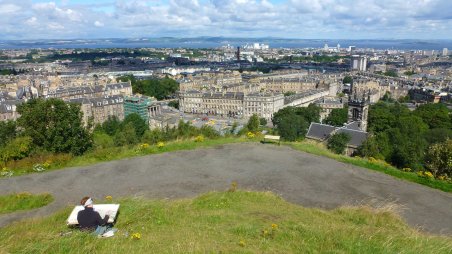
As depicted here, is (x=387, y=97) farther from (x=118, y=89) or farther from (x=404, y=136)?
(x=118, y=89)

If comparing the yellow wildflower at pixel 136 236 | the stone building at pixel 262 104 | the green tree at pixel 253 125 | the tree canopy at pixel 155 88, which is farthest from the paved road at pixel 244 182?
the tree canopy at pixel 155 88

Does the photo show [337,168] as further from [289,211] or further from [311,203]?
[289,211]

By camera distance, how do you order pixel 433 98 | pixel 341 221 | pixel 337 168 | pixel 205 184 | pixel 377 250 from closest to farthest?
pixel 377 250
pixel 341 221
pixel 205 184
pixel 337 168
pixel 433 98

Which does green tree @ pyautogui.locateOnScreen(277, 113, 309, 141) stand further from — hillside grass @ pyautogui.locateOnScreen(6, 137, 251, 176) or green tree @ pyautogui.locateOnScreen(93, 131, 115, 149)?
hillside grass @ pyautogui.locateOnScreen(6, 137, 251, 176)

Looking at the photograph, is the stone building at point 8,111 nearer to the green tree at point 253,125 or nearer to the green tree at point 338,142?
the green tree at point 253,125

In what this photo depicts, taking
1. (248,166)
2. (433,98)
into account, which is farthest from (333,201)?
(433,98)

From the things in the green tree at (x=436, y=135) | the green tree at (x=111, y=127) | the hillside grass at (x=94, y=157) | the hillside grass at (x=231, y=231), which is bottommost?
the green tree at (x=111, y=127)
